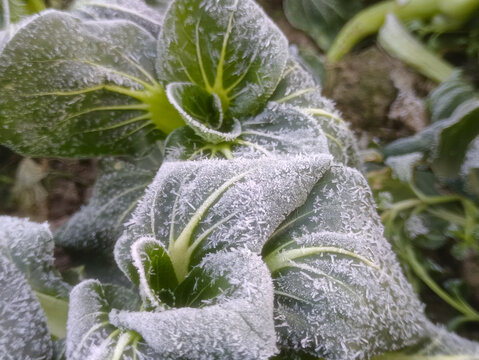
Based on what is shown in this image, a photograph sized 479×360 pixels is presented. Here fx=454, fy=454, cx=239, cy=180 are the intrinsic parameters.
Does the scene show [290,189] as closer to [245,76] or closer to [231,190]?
[231,190]

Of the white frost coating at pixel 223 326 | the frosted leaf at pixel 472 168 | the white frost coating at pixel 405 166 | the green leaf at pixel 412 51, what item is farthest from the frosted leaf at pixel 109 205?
the green leaf at pixel 412 51

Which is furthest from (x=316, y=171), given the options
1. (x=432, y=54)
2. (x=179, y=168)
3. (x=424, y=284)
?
(x=432, y=54)

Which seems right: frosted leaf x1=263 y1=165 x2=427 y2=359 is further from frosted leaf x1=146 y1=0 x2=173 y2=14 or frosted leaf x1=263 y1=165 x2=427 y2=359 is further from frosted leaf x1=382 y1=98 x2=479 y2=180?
frosted leaf x1=146 y1=0 x2=173 y2=14

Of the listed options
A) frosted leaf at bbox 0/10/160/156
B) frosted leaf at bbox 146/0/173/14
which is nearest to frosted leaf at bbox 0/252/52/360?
frosted leaf at bbox 0/10/160/156

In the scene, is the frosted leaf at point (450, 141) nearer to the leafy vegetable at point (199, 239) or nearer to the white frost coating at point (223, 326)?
the leafy vegetable at point (199, 239)

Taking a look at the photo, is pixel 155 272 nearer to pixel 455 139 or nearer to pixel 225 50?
pixel 225 50

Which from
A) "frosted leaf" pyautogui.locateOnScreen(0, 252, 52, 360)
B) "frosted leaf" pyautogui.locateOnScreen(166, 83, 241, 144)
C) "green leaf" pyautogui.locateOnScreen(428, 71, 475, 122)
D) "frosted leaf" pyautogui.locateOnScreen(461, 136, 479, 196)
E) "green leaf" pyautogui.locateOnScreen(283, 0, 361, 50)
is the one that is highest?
"green leaf" pyautogui.locateOnScreen(283, 0, 361, 50)

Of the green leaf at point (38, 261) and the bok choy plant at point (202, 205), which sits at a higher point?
the bok choy plant at point (202, 205)
